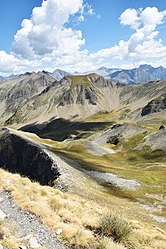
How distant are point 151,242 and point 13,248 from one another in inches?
310

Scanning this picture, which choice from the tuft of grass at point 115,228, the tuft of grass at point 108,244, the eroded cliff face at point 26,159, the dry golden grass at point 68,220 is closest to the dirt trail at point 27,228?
the dry golden grass at point 68,220

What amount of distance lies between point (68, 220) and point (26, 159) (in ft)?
271

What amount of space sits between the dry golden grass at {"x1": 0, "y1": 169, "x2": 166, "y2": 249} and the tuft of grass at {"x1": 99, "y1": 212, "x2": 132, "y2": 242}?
35 cm

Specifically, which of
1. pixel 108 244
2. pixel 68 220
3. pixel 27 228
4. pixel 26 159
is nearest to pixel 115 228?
pixel 108 244

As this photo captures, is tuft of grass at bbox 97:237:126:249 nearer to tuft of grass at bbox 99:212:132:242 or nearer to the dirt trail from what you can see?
tuft of grass at bbox 99:212:132:242

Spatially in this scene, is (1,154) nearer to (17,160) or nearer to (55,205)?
(17,160)

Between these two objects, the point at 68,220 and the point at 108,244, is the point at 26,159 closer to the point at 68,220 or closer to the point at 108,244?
the point at 68,220

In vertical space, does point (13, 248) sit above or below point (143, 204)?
Answer: above

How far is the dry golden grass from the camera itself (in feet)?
53.9

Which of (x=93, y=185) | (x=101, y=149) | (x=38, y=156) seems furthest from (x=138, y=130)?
(x=93, y=185)

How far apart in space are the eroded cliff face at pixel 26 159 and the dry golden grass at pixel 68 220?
29.3 metres

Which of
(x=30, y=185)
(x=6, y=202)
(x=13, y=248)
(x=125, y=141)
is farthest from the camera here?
(x=125, y=141)

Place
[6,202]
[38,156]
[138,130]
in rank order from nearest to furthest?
[6,202]
[38,156]
[138,130]

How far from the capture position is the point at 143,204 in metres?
49.7
